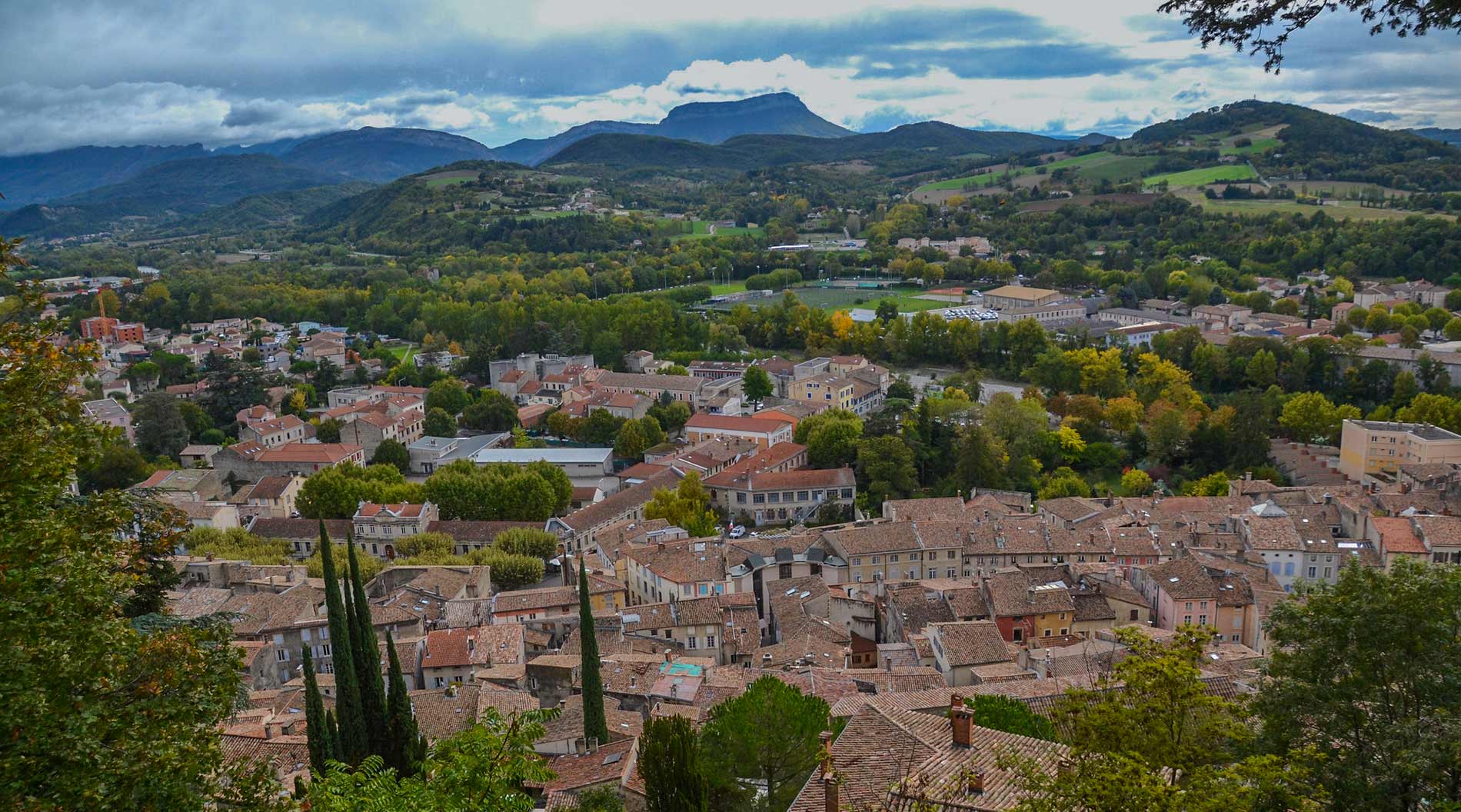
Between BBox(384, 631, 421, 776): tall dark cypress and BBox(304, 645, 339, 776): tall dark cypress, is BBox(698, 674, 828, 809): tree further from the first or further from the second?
BBox(304, 645, 339, 776): tall dark cypress

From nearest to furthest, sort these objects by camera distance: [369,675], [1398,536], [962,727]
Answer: [962,727] → [369,675] → [1398,536]

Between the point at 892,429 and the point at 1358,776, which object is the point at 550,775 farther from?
the point at 892,429

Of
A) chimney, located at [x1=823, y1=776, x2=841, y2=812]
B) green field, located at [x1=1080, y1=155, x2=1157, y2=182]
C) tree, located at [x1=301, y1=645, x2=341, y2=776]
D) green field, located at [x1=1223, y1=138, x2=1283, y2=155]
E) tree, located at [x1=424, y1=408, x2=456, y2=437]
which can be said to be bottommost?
tree, located at [x1=424, y1=408, x2=456, y2=437]

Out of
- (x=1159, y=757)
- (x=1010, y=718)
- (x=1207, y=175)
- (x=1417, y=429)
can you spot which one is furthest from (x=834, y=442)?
(x=1207, y=175)

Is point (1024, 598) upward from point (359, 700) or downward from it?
downward

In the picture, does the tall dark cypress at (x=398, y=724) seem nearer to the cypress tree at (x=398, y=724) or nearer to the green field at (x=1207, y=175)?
the cypress tree at (x=398, y=724)

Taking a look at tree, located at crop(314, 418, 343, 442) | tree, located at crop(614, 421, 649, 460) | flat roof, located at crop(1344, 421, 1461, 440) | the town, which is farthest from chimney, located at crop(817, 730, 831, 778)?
tree, located at crop(314, 418, 343, 442)

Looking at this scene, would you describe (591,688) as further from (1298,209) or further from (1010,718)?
(1298,209)
